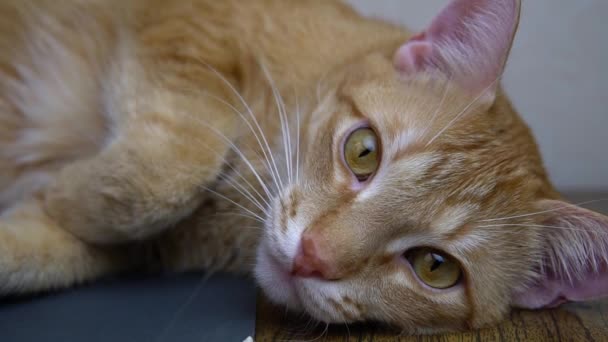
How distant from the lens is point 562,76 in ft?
6.72

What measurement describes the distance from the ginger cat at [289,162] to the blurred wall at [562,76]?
2.70 ft

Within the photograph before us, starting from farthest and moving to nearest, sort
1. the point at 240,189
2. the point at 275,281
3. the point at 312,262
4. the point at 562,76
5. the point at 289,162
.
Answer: the point at 562,76 < the point at 240,189 < the point at 289,162 < the point at 275,281 < the point at 312,262

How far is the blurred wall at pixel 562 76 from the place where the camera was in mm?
1988

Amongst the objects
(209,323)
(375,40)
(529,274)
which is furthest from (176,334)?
(375,40)

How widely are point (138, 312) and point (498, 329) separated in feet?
2.13

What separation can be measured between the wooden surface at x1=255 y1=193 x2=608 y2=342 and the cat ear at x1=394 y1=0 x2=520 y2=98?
1.45 feet

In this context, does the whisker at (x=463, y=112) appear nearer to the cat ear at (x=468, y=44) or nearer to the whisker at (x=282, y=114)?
the cat ear at (x=468, y=44)

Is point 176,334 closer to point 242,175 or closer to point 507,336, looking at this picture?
point 242,175

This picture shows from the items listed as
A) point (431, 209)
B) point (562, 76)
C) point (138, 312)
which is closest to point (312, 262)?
point (431, 209)

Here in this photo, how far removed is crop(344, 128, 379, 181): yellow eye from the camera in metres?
1.08

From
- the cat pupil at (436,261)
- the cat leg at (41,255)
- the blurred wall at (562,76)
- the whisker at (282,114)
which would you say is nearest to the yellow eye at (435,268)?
the cat pupil at (436,261)

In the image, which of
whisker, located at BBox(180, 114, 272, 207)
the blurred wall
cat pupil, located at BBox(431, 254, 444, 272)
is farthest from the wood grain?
the blurred wall

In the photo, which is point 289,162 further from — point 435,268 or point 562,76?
point 562,76

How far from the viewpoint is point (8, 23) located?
138cm
